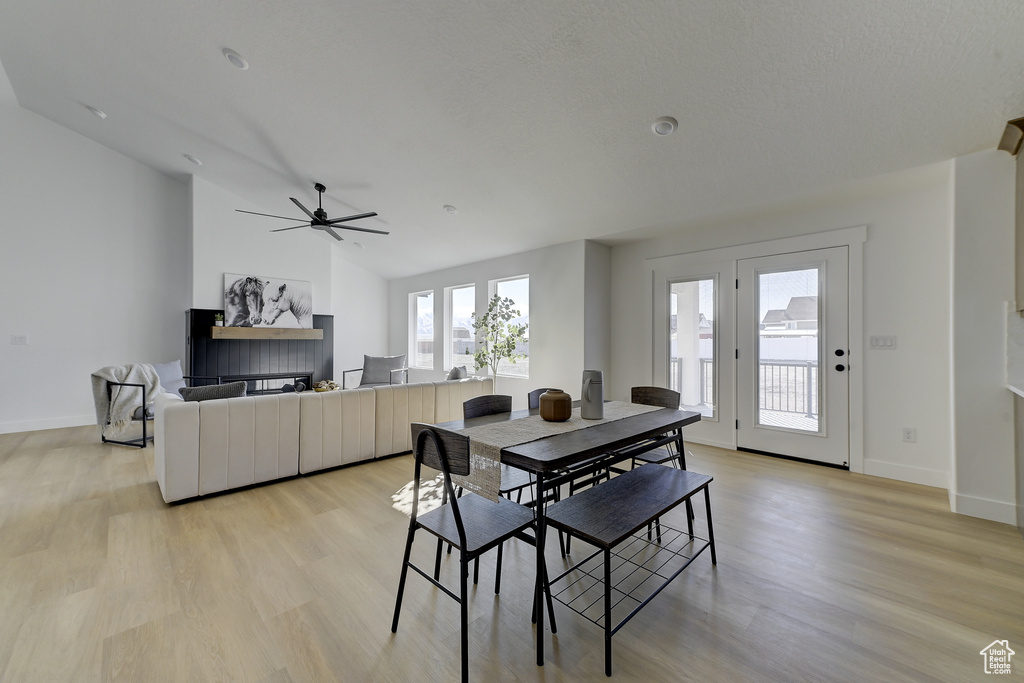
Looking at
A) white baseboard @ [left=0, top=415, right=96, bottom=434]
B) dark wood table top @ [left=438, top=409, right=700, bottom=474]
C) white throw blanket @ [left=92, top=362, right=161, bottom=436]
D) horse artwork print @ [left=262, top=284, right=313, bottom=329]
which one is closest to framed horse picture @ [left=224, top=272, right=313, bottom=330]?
horse artwork print @ [left=262, top=284, right=313, bottom=329]

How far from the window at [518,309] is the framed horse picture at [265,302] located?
315cm

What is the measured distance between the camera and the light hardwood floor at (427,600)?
1.41m

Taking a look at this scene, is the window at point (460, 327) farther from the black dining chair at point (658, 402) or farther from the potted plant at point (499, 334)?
the black dining chair at point (658, 402)

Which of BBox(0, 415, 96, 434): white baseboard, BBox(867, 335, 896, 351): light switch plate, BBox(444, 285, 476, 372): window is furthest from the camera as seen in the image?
BBox(444, 285, 476, 372): window

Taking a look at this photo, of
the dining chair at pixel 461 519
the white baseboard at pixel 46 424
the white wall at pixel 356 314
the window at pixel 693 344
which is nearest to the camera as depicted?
the dining chair at pixel 461 519

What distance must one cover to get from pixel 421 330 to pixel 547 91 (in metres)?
5.45

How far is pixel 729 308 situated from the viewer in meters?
A: 4.09

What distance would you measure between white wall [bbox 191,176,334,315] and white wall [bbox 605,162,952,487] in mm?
6364

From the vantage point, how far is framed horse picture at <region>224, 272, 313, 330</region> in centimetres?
577

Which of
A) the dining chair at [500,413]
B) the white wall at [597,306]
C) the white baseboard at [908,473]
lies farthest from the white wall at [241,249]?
the white baseboard at [908,473]

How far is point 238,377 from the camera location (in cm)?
588

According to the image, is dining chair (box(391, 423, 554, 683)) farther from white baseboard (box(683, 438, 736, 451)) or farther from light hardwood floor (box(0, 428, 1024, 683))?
white baseboard (box(683, 438, 736, 451))

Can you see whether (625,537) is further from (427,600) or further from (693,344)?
(693,344)

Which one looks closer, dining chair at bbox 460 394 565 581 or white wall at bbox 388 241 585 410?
dining chair at bbox 460 394 565 581
